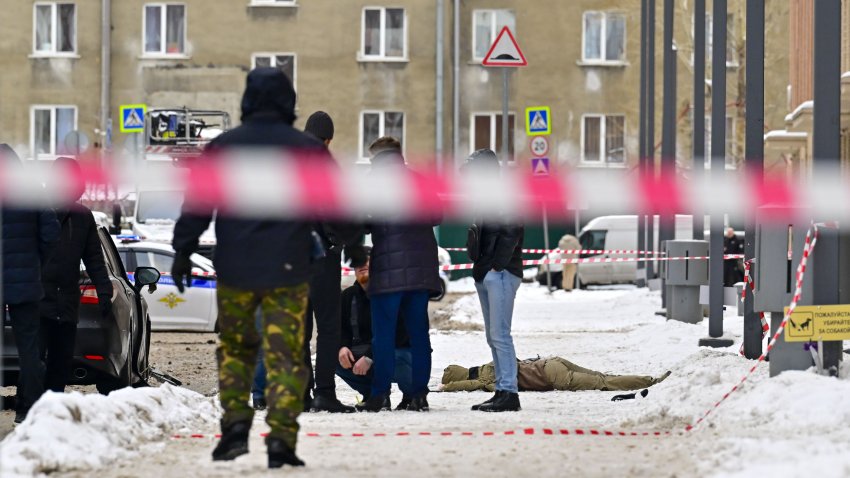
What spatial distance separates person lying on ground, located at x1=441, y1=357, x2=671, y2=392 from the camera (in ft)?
41.3

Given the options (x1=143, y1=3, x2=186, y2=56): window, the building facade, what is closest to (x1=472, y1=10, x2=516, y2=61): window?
the building facade

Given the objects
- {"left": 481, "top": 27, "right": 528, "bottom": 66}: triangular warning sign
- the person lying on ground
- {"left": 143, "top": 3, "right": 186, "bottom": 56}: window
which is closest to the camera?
the person lying on ground

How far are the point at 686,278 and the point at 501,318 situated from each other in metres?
9.14

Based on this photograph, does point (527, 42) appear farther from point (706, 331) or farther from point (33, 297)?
point (33, 297)

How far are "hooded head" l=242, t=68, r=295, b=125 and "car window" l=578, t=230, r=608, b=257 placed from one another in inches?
1329

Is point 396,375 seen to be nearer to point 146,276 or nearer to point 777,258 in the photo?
point 146,276

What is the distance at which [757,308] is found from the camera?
35.7ft

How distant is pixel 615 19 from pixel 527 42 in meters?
2.60

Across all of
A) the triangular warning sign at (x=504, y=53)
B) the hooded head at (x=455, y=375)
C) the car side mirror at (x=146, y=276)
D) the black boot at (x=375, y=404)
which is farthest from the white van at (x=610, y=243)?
the black boot at (x=375, y=404)

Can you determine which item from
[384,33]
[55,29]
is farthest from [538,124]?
[55,29]

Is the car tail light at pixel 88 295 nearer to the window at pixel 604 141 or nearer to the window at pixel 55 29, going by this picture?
the window at pixel 55 29

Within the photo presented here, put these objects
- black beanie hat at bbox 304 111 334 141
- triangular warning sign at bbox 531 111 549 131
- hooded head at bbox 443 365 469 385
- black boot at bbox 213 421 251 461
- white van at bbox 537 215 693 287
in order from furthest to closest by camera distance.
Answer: white van at bbox 537 215 693 287 → triangular warning sign at bbox 531 111 549 131 → hooded head at bbox 443 365 469 385 → black beanie hat at bbox 304 111 334 141 → black boot at bbox 213 421 251 461

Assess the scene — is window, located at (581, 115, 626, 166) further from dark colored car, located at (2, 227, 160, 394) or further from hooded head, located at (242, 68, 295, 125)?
hooded head, located at (242, 68, 295, 125)

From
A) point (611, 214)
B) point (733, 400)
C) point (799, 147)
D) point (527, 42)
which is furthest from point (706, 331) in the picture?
point (527, 42)
